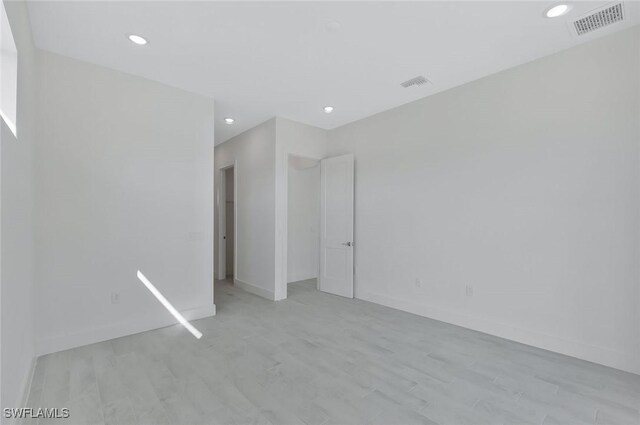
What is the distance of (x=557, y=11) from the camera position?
2367 millimetres

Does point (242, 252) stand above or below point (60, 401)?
above

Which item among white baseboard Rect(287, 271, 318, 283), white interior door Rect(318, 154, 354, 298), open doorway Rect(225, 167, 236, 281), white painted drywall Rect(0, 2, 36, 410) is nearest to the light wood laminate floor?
white painted drywall Rect(0, 2, 36, 410)

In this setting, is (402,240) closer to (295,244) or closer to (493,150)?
(493,150)

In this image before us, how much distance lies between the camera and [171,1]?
2.25 m

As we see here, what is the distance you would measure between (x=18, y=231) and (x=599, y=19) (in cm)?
472

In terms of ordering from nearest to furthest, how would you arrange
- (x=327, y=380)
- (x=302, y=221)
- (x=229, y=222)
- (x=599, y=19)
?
(x=327, y=380), (x=599, y=19), (x=302, y=221), (x=229, y=222)

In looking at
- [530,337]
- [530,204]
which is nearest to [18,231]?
[530,204]

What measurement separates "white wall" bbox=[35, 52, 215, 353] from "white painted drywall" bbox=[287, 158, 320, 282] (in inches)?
96.1

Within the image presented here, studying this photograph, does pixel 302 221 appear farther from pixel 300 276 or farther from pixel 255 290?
pixel 255 290

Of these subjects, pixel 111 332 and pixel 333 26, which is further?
pixel 111 332

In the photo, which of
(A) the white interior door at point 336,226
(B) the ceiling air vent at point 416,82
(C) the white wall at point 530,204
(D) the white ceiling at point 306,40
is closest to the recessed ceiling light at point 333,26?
(D) the white ceiling at point 306,40

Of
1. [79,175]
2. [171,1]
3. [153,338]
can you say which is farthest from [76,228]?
A: [171,1]

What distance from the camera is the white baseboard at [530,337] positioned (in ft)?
8.45

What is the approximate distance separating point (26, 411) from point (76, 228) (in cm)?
164
